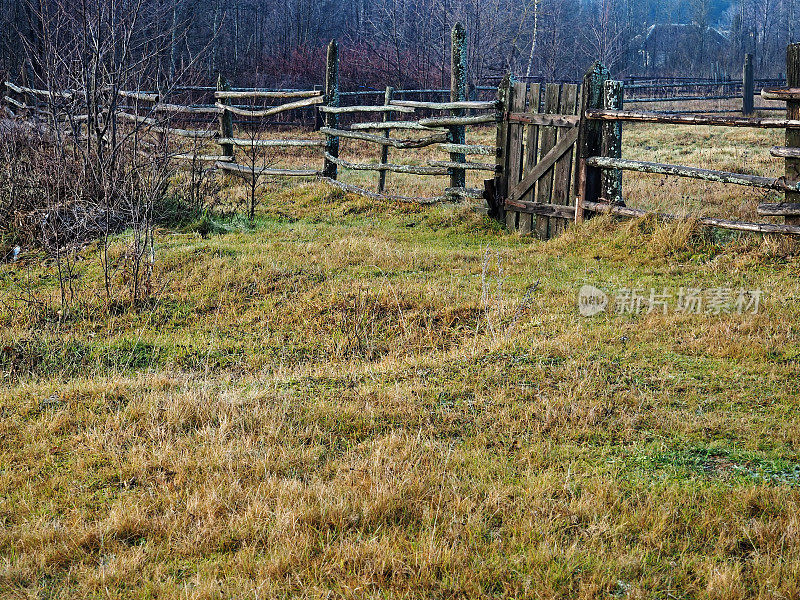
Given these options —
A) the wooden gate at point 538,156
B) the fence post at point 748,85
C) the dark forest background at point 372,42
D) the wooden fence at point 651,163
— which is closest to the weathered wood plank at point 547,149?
the wooden gate at point 538,156

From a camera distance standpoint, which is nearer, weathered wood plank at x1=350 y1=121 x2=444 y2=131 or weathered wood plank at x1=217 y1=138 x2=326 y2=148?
weathered wood plank at x1=350 y1=121 x2=444 y2=131

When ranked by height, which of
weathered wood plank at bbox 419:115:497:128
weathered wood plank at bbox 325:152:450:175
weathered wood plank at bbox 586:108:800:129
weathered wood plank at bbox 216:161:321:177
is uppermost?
weathered wood plank at bbox 419:115:497:128

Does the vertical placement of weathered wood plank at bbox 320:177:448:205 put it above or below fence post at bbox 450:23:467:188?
below

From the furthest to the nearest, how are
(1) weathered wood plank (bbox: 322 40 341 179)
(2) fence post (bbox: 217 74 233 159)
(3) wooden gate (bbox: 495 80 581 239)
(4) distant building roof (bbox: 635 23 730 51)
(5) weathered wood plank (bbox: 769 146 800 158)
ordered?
(4) distant building roof (bbox: 635 23 730 51) → (2) fence post (bbox: 217 74 233 159) → (1) weathered wood plank (bbox: 322 40 341 179) → (3) wooden gate (bbox: 495 80 581 239) → (5) weathered wood plank (bbox: 769 146 800 158)

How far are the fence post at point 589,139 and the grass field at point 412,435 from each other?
1.18 metres

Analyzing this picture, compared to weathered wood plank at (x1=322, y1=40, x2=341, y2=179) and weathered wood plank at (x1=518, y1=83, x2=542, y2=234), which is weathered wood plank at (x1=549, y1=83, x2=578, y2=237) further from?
weathered wood plank at (x1=322, y1=40, x2=341, y2=179)

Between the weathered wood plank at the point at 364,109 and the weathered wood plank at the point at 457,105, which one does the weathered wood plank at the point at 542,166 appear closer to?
the weathered wood plank at the point at 457,105

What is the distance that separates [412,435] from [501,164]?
6100 mm

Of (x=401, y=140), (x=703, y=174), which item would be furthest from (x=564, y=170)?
(x=401, y=140)

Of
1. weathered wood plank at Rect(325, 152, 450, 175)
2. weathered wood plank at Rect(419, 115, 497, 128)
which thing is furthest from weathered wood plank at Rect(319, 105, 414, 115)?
weathered wood plank at Rect(419, 115, 497, 128)

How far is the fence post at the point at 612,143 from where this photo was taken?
8219 millimetres

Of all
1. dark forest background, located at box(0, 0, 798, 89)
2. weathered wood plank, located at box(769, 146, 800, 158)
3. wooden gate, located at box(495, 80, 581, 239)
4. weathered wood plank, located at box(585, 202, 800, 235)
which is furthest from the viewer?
dark forest background, located at box(0, 0, 798, 89)

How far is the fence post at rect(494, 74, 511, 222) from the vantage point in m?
9.25

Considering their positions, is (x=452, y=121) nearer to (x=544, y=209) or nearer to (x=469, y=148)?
(x=469, y=148)
